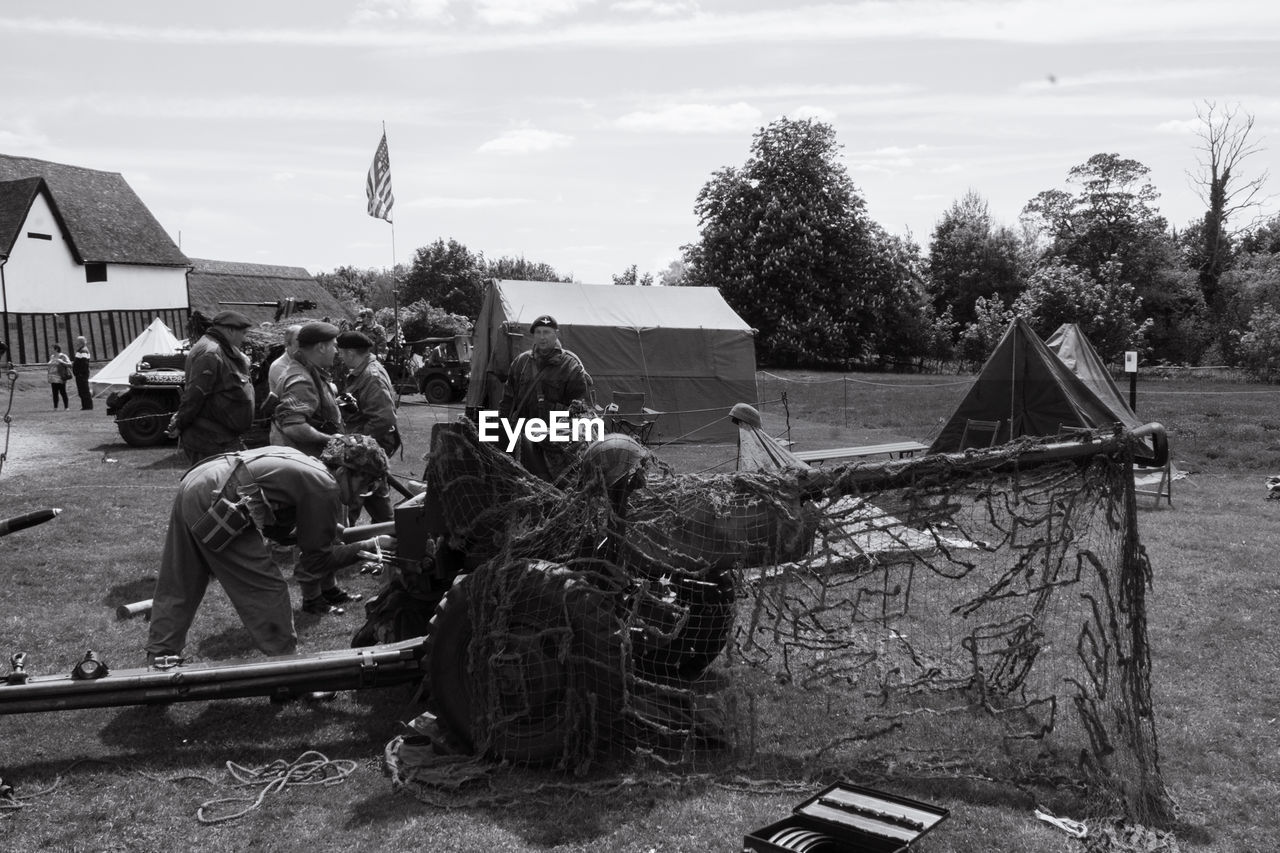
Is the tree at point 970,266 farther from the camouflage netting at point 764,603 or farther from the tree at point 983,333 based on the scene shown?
the camouflage netting at point 764,603

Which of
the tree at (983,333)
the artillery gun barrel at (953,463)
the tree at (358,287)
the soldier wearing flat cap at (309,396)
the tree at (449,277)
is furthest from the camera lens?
the tree at (358,287)

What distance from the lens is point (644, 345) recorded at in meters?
17.7

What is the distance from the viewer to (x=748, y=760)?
4.14 metres

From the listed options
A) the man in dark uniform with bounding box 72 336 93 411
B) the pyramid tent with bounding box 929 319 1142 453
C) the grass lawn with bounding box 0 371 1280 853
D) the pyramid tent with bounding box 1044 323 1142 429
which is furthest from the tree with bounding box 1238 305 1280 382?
the man in dark uniform with bounding box 72 336 93 411

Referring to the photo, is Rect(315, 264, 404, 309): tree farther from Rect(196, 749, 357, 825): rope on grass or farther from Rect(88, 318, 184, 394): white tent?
Rect(196, 749, 357, 825): rope on grass

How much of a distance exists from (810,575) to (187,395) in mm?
5135

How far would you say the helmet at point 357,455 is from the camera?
5008mm

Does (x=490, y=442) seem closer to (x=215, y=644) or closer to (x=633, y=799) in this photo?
(x=633, y=799)

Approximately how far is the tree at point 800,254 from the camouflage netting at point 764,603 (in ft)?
104

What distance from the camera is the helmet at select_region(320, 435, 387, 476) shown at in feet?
16.4

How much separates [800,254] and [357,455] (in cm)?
3234

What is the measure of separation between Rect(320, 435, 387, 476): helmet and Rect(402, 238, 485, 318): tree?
50.2 metres

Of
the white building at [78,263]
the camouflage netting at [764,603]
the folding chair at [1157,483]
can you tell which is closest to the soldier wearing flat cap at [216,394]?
the camouflage netting at [764,603]

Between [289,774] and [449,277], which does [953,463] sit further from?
[449,277]
